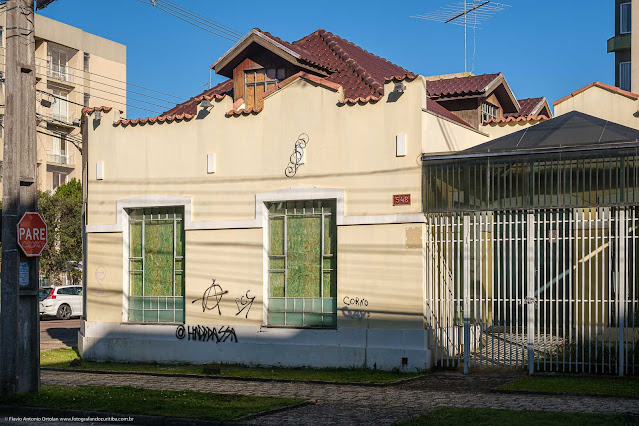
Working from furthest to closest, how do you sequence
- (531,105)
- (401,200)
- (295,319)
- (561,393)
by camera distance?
(531,105) < (295,319) < (401,200) < (561,393)

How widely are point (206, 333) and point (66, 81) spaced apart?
154ft

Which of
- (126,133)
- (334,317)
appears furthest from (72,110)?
(334,317)

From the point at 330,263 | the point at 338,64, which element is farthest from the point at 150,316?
the point at 338,64

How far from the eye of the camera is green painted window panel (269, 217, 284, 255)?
17.7 meters

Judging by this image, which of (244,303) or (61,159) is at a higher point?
(61,159)

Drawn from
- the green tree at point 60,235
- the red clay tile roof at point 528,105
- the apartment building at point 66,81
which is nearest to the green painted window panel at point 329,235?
the red clay tile roof at point 528,105

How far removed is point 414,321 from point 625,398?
471 cm

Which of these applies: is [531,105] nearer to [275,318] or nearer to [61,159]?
[275,318]

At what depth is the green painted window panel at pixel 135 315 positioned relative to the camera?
19.3 m

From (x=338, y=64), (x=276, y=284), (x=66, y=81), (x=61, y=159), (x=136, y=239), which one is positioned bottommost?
(x=276, y=284)

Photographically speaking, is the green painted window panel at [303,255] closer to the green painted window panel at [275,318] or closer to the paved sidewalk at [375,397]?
the green painted window panel at [275,318]

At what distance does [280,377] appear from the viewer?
1566cm

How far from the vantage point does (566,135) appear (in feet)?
51.2

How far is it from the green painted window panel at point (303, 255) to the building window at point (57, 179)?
45271 millimetres
